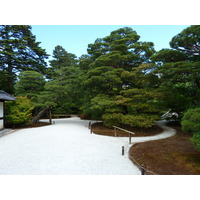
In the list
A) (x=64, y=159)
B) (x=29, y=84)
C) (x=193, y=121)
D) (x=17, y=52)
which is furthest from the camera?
(x=17, y=52)

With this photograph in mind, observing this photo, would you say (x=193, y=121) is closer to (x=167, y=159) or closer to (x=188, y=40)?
(x=167, y=159)

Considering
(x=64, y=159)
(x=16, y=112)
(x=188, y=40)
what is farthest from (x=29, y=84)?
(x=188, y=40)

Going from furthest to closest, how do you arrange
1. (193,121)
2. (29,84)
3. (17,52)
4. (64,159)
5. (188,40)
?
(17,52) → (29,84) → (188,40) → (64,159) → (193,121)

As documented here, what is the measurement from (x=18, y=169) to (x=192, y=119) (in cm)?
497

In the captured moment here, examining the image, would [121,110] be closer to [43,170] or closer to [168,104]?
[168,104]

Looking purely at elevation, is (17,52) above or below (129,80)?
above

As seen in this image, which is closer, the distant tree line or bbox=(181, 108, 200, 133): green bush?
bbox=(181, 108, 200, 133): green bush

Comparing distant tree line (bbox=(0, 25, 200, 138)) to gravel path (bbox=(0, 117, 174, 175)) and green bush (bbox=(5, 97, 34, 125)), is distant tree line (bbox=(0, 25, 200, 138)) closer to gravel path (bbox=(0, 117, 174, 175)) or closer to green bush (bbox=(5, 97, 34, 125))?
green bush (bbox=(5, 97, 34, 125))

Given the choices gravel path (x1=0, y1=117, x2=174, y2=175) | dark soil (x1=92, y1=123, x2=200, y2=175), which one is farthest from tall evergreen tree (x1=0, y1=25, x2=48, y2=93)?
dark soil (x1=92, y1=123, x2=200, y2=175)

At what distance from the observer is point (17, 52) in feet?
55.1

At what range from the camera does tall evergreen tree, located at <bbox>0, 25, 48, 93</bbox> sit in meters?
15.4

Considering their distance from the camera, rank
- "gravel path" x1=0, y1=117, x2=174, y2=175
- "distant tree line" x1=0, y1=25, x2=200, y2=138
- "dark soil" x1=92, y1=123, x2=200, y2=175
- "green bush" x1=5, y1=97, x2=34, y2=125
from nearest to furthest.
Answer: "dark soil" x1=92, y1=123, x2=200, y2=175, "gravel path" x1=0, y1=117, x2=174, y2=175, "distant tree line" x1=0, y1=25, x2=200, y2=138, "green bush" x1=5, y1=97, x2=34, y2=125

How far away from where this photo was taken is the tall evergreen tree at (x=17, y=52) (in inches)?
606

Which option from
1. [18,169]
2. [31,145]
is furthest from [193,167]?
[31,145]
